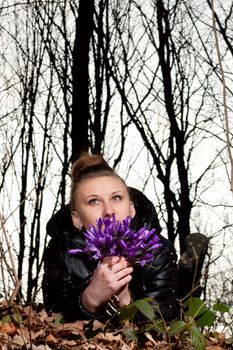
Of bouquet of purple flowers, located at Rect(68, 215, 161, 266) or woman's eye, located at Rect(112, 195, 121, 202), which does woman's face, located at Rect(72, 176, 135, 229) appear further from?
bouquet of purple flowers, located at Rect(68, 215, 161, 266)

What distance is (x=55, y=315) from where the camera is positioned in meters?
3.93

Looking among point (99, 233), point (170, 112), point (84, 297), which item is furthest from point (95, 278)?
point (170, 112)

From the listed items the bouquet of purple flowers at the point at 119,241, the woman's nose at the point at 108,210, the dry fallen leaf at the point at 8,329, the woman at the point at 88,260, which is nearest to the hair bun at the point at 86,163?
the woman at the point at 88,260

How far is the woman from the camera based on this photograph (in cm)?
389

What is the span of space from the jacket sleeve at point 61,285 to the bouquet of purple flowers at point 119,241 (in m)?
0.98

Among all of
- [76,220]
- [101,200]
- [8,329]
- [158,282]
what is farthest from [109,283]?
[76,220]

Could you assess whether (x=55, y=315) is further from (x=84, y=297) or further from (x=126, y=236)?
A: (x=126, y=236)

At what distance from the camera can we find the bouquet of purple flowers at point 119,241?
9.15 feet

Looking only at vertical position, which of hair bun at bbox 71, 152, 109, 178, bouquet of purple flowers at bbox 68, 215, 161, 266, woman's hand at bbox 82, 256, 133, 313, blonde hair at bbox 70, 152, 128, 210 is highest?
hair bun at bbox 71, 152, 109, 178

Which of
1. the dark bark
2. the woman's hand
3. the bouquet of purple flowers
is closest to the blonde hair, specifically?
the woman's hand

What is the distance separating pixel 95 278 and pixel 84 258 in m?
0.85

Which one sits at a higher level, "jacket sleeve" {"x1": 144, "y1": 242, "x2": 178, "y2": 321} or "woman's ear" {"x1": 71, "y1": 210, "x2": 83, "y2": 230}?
"woman's ear" {"x1": 71, "y1": 210, "x2": 83, "y2": 230}

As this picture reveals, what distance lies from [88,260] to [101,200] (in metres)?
0.46

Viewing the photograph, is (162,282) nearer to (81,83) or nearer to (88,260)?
(88,260)
